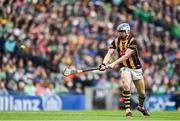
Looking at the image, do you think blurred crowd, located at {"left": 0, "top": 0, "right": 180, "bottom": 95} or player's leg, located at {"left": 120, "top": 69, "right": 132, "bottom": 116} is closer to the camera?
player's leg, located at {"left": 120, "top": 69, "right": 132, "bottom": 116}

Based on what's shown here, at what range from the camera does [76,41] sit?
31.2 meters

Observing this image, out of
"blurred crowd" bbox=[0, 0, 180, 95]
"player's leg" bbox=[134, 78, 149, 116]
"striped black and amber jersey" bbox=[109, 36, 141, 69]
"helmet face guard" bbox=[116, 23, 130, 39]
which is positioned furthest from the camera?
"blurred crowd" bbox=[0, 0, 180, 95]

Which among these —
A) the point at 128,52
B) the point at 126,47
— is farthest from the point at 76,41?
the point at 128,52

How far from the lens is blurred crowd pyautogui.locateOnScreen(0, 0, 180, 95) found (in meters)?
29.2

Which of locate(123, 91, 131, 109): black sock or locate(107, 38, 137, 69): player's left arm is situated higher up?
locate(107, 38, 137, 69): player's left arm

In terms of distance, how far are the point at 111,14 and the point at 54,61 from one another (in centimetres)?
437

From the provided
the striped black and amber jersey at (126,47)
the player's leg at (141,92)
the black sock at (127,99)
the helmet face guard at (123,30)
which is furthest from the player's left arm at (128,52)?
A: the player's leg at (141,92)

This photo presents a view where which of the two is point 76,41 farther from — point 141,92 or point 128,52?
point 128,52

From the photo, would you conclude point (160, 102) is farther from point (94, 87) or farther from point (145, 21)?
point (145, 21)

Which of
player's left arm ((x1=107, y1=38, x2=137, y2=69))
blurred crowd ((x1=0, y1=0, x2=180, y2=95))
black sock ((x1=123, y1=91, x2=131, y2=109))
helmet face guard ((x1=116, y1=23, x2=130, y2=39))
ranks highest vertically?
blurred crowd ((x1=0, y1=0, x2=180, y2=95))

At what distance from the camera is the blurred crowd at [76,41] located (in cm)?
2916

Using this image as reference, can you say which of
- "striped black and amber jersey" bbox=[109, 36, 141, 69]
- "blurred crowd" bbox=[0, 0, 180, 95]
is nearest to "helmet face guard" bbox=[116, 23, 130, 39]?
"striped black and amber jersey" bbox=[109, 36, 141, 69]

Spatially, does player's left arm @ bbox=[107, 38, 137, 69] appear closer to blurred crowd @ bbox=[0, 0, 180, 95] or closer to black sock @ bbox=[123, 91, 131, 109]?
black sock @ bbox=[123, 91, 131, 109]

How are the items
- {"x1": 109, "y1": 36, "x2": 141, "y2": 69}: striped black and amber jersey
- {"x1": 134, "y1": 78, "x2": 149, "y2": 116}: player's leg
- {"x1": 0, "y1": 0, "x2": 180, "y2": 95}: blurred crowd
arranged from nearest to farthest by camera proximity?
{"x1": 109, "y1": 36, "x2": 141, "y2": 69}: striped black and amber jersey → {"x1": 134, "y1": 78, "x2": 149, "y2": 116}: player's leg → {"x1": 0, "y1": 0, "x2": 180, "y2": 95}: blurred crowd
